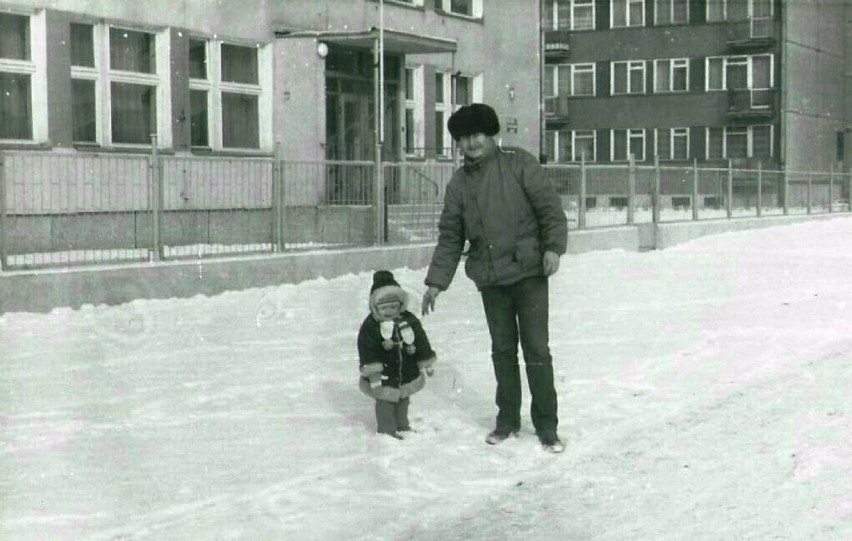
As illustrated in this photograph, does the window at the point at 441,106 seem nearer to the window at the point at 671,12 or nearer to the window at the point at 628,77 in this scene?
the window at the point at 671,12

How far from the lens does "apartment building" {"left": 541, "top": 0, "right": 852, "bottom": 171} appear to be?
51.1 meters

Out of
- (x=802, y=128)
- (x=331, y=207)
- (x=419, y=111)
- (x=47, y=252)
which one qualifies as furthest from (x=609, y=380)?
(x=802, y=128)

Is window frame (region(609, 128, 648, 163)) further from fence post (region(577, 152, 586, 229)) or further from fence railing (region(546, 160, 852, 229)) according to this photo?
fence post (region(577, 152, 586, 229))

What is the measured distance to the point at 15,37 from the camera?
1808 cm

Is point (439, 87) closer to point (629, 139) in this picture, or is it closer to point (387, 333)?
point (387, 333)

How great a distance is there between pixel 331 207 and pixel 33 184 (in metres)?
4.23

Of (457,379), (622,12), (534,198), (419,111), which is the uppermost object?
(622,12)

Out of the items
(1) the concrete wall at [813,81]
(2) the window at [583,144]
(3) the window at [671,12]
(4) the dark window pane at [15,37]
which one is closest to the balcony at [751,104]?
(1) the concrete wall at [813,81]

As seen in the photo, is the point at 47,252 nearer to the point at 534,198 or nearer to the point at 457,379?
the point at 457,379

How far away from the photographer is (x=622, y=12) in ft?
180

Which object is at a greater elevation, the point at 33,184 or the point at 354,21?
the point at 354,21

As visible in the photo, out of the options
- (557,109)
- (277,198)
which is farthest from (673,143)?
(277,198)

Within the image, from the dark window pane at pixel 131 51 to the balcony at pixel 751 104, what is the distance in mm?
34441

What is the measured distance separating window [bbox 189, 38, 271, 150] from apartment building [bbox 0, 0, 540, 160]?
21mm
